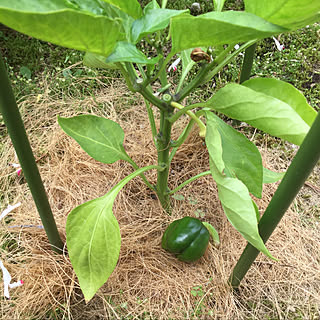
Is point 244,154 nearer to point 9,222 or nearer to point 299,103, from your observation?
point 299,103

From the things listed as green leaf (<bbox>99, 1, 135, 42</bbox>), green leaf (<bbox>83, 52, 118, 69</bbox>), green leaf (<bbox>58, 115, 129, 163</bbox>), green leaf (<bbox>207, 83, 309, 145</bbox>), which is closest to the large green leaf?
green leaf (<bbox>207, 83, 309, 145</bbox>)

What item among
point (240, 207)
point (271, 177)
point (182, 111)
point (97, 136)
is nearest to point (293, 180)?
point (240, 207)

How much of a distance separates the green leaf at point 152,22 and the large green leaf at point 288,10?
134mm

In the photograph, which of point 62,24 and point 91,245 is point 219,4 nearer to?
point 62,24

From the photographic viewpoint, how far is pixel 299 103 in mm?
666

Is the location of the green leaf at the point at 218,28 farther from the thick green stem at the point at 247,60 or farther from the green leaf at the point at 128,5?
the thick green stem at the point at 247,60

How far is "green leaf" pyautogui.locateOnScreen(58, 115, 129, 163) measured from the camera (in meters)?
0.84

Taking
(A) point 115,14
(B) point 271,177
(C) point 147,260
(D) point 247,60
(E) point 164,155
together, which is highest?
(A) point 115,14

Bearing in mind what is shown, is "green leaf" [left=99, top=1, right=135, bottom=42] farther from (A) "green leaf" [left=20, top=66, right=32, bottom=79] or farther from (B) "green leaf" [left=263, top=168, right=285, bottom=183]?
(A) "green leaf" [left=20, top=66, right=32, bottom=79]

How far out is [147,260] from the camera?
96cm

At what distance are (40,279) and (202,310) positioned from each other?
1.36 feet

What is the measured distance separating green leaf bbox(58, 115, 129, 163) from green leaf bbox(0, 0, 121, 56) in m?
0.34

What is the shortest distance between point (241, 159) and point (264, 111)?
0.44ft

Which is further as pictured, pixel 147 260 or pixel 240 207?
pixel 147 260
